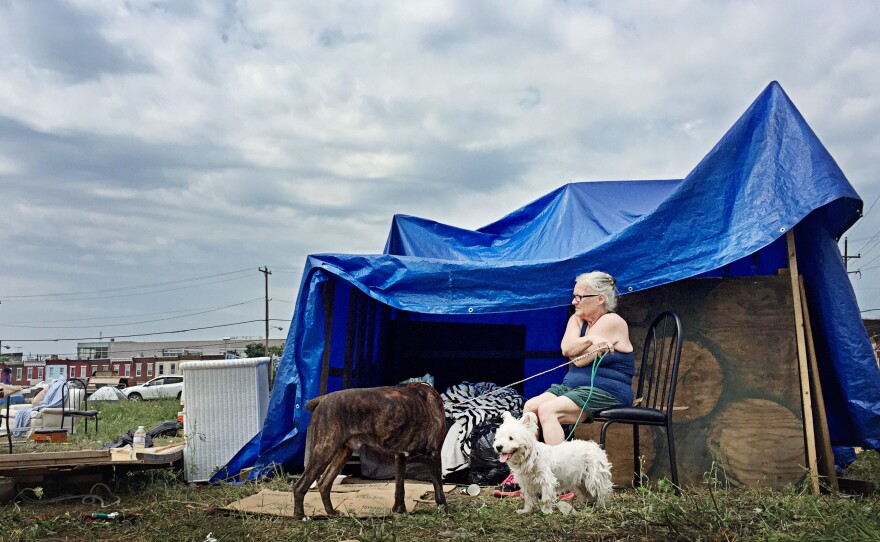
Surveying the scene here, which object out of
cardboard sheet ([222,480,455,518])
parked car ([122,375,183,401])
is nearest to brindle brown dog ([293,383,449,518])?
cardboard sheet ([222,480,455,518])

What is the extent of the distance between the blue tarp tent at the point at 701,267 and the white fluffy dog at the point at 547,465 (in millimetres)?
1502

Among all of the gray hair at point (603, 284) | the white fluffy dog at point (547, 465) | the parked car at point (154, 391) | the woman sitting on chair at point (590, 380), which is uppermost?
the gray hair at point (603, 284)

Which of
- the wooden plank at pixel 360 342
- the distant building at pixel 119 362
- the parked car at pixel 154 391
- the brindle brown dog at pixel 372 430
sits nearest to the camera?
the brindle brown dog at pixel 372 430

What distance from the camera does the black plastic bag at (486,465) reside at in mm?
5250

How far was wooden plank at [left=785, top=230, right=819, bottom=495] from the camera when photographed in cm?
480

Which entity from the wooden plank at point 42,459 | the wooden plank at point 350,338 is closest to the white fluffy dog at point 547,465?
the wooden plank at point 350,338

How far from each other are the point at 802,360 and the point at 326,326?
3510 millimetres

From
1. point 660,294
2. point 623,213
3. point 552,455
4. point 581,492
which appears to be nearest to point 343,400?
point 552,455

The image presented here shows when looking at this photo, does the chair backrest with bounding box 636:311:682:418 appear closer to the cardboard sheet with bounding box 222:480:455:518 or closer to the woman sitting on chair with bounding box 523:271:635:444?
→ the woman sitting on chair with bounding box 523:271:635:444

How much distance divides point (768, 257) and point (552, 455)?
329 centimetres

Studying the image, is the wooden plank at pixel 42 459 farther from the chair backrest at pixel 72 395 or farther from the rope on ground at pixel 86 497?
the chair backrest at pixel 72 395

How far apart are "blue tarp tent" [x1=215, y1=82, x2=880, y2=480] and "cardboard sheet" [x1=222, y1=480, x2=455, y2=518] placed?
0.72 metres

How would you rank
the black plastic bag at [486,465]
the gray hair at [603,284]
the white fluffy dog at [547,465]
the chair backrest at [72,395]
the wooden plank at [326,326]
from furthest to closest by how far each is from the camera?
the chair backrest at [72,395] < the wooden plank at [326,326] < the black plastic bag at [486,465] < the gray hair at [603,284] < the white fluffy dog at [547,465]

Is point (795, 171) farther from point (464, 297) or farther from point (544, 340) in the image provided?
point (544, 340)
